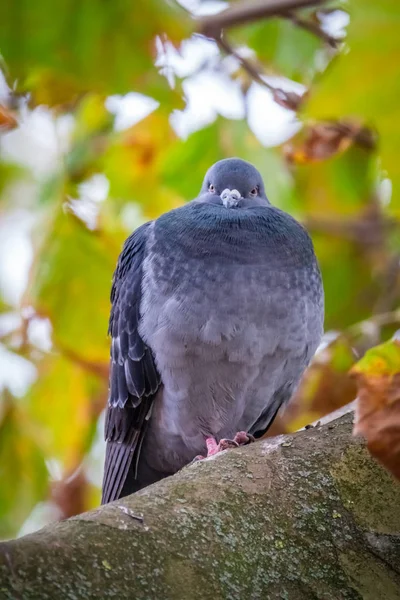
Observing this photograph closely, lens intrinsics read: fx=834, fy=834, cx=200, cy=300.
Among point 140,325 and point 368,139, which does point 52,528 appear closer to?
point 140,325

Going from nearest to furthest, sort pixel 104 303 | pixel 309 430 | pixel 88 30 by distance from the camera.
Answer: pixel 88 30, pixel 309 430, pixel 104 303

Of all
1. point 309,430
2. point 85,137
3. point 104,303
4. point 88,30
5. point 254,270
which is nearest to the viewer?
point 88,30

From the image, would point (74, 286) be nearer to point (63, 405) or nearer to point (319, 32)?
point (63, 405)

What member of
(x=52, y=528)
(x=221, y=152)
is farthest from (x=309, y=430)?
(x=221, y=152)

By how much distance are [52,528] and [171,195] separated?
371 centimetres

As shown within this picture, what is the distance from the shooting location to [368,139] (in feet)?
15.9

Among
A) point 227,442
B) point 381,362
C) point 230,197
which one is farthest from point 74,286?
point 381,362

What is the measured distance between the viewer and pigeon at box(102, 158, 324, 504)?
384 centimetres

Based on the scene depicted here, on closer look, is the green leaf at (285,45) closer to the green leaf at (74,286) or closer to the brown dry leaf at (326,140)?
the brown dry leaf at (326,140)

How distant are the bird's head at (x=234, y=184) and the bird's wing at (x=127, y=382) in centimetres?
48

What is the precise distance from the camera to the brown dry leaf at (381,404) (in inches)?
77.3

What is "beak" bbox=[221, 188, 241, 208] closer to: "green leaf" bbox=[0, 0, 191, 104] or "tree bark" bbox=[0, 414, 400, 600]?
"tree bark" bbox=[0, 414, 400, 600]

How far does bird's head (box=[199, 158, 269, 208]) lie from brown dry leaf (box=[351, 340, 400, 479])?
240 cm

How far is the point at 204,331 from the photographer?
3.79 meters
